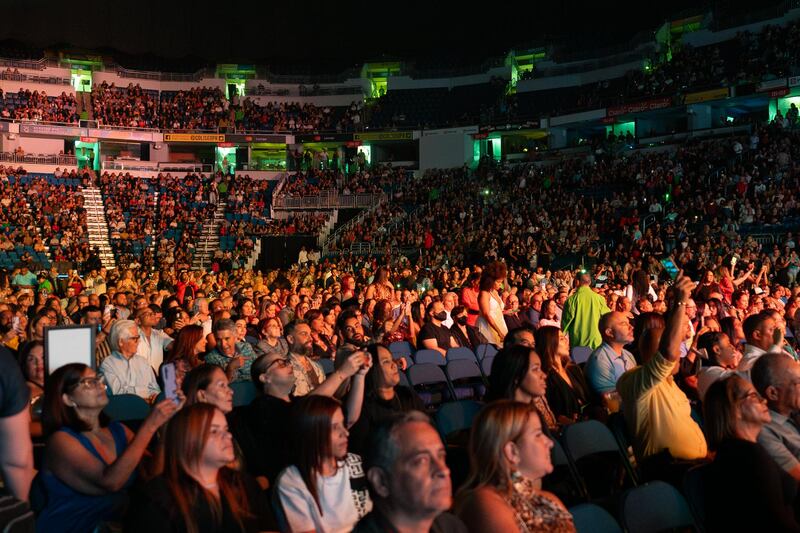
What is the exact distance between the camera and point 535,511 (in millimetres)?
3438

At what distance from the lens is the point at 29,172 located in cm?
3981

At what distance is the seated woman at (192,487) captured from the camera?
3338 millimetres

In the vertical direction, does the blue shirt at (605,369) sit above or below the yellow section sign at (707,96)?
below

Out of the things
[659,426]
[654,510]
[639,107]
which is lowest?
[654,510]

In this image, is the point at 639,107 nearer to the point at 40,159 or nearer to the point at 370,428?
the point at 40,159

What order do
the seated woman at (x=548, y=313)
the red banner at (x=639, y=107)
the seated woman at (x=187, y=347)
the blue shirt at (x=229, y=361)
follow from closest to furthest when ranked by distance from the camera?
the seated woman at (x=187, y=347)
the blue shirt at (x=229, y=361)
the seated woman at (x=548, y=313)
the red banner at (x=639, y=107)

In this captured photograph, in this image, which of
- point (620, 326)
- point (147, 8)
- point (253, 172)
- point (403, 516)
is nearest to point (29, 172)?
point (253, 172)

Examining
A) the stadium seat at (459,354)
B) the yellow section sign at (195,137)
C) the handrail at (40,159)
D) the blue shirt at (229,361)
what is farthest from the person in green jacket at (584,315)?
the yellow section sign at (195,137)

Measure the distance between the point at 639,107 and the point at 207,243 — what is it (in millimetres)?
18933

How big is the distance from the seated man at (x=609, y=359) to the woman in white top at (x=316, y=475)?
3367 mm

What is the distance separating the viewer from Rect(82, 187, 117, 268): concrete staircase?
3384cm

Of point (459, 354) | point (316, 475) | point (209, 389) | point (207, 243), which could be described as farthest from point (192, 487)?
point (207, 243)

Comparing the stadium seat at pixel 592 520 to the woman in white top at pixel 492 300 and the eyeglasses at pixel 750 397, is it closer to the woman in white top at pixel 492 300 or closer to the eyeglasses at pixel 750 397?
the eyeglasses at pixel 750 397

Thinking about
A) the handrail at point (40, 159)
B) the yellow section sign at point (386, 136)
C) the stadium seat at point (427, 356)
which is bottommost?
the stadium seat at point (427, 356)
